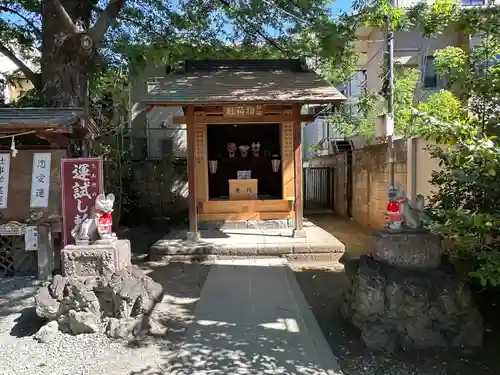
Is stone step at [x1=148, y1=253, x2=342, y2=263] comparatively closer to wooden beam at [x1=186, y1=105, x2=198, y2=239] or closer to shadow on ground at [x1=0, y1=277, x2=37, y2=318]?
wooden beam at [x1=186, y1=105, x2=198, y2=239]

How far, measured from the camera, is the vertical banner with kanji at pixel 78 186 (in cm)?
695

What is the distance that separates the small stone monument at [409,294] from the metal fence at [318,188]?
1343 cm

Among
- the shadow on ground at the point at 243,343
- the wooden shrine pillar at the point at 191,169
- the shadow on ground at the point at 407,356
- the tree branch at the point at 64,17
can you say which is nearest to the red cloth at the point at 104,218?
the shadow on ground at the point at 243,343

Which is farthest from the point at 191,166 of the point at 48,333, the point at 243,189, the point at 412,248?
the point at 412,248

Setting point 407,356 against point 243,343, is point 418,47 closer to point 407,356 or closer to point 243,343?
point 407,356

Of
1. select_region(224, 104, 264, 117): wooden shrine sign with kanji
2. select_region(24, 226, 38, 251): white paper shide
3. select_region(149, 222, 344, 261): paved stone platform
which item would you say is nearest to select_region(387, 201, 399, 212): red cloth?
select_region(149, 222, 344, 261): paved stone platform

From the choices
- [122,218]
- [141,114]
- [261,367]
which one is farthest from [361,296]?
[141,114]

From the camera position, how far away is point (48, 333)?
4.91 m

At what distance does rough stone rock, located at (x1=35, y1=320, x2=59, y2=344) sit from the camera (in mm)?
4867

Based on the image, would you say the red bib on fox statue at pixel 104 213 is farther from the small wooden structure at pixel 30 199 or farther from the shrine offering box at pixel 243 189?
the shrine offering box at pixel 243 189

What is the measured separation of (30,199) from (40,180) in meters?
0.42

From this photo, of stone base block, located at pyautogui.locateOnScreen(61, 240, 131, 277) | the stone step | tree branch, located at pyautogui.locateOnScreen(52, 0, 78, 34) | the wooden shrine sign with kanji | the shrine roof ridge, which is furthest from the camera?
the shrine roof ridge

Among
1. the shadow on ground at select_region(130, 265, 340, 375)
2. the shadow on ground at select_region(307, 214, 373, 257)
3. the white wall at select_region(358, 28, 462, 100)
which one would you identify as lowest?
the shadow on ground at select_region(130, 265, 340, 375)

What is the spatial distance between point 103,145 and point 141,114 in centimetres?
542
